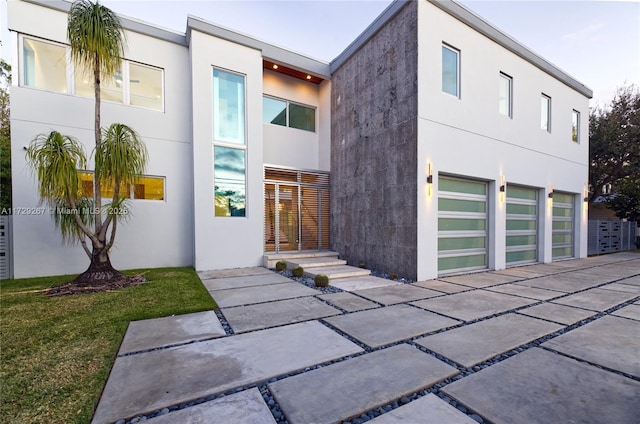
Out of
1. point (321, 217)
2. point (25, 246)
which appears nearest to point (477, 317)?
point (321, 217)

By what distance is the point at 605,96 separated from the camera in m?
14.2

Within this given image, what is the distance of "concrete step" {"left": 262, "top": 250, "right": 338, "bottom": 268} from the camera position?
24.0 ft

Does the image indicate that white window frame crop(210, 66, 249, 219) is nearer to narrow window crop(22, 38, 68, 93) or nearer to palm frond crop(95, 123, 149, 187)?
palm frond crop(95, 123, 149, 187)

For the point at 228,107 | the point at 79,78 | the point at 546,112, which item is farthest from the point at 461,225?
the point at 79,78

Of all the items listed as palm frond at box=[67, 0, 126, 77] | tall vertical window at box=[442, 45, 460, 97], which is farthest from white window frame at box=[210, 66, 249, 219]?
tall vertical window at box=[442, 45, 460, 97]

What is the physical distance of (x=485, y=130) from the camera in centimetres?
670

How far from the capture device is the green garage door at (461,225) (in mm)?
6160

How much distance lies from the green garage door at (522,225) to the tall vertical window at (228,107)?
737cm

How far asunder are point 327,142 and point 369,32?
10.3 feet

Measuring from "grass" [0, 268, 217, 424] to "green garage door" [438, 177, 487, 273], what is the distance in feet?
15.9

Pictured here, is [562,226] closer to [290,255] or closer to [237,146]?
[290,255]

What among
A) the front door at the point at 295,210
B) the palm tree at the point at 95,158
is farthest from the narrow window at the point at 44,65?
the front door at the point at 295,210

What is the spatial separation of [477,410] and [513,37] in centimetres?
869

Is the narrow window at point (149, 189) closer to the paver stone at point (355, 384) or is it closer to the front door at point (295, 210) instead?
the front door at point (295, 210)
